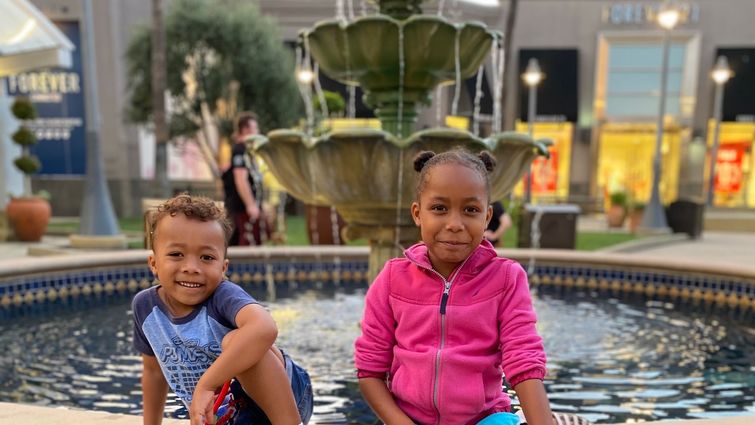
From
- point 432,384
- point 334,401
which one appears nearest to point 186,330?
point 432,384

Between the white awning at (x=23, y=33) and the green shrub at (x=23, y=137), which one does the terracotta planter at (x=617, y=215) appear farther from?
the green shrub at (x=23, y=137)

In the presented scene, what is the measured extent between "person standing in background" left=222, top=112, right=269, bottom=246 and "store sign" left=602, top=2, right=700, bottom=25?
18.2 meters

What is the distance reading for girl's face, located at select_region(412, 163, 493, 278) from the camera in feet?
5.14

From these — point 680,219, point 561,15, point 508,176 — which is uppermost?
point 561,15

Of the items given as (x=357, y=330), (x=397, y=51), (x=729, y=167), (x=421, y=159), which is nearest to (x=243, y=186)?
(x=357, y=330)

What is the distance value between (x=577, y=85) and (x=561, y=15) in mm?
2837

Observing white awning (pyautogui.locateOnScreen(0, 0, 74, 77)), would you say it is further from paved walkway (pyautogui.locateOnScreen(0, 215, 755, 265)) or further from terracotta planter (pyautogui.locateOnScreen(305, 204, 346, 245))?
terracotta planter (pyautogui.locateOnScreen(305, 204, 346, 245))

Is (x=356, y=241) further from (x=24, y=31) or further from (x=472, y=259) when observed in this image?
(x=472, y=259)

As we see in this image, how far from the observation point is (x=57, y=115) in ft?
58.1

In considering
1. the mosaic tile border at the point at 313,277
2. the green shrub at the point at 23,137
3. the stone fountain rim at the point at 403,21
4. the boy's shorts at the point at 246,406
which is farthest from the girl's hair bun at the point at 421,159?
the green shrub at the point at 23,137

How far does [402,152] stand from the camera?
3330mm

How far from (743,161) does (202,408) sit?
2369cm

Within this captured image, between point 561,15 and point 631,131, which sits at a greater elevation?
point 561,15

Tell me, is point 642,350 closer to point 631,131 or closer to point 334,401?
point 334,401
